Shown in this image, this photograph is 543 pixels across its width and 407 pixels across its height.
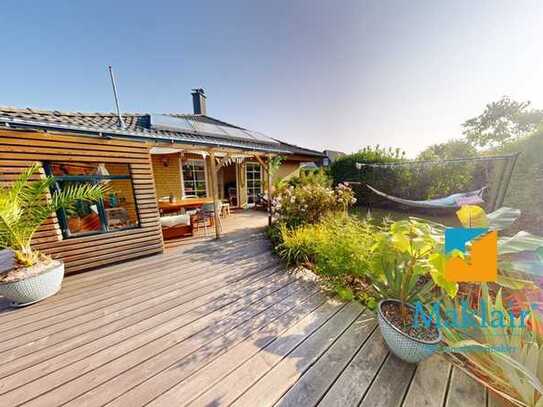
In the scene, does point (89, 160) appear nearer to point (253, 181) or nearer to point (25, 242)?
point (25, 242)

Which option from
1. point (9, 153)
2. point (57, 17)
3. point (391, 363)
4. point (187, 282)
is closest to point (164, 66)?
point (57, 17)

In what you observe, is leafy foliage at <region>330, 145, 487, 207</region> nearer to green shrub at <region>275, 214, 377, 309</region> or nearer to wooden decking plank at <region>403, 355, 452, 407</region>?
green shrub at <region>275, 214, 377, 309</region>

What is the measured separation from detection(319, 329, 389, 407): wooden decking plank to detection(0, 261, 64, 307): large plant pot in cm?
338

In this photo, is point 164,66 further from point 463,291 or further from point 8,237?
point 463,291

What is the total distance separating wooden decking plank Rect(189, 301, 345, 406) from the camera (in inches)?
51.6

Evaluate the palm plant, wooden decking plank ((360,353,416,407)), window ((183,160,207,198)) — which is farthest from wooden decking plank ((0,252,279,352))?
window ((183,160,207,198))

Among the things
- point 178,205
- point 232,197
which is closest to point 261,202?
point 232,197

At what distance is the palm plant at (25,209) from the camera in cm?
229

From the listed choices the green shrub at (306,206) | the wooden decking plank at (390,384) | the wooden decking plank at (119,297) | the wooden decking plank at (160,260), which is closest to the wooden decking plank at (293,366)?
the wooden decking plank at (390,384)

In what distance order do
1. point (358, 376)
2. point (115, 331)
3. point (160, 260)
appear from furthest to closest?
point (160, 260)
point (115, 331)
point (358, 376)

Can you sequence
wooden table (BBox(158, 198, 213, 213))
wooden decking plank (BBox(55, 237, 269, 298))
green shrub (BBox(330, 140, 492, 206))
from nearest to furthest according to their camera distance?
1. wooden decking plank (BBox(55, 237, 269, 298))
2. wooden table (BBox(158, 198, 213, 213))
3. green shrub (BBox(330, 140, 492, 206))

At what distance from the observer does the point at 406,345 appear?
1.46m

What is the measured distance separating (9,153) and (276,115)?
770 cm

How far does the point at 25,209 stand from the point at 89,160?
3.33ft
